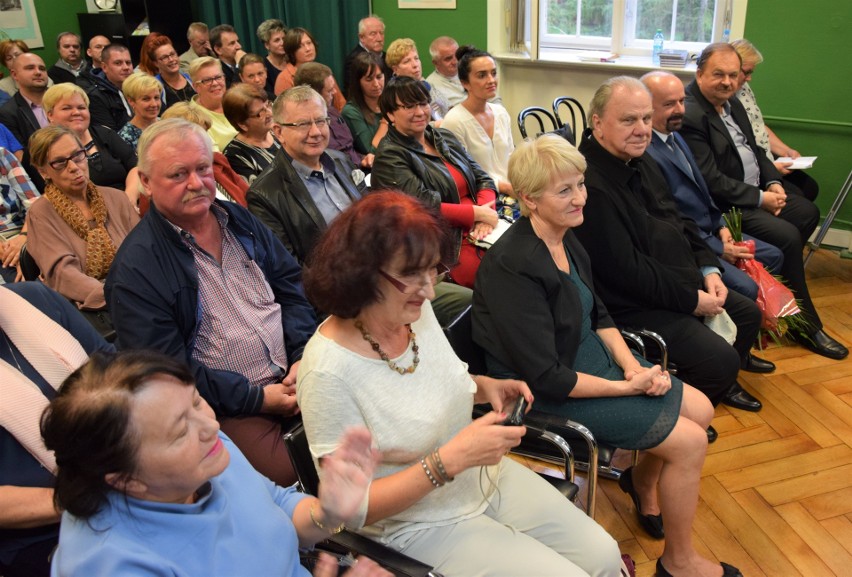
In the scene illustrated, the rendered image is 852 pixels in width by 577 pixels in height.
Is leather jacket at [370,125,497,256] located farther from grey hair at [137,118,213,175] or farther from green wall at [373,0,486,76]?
green wall at [373,0,486,76]

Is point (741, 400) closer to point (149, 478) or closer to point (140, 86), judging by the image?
point (149, 478)

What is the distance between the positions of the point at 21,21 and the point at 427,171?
5.27m

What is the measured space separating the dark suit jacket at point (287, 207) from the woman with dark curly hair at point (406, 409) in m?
1.09

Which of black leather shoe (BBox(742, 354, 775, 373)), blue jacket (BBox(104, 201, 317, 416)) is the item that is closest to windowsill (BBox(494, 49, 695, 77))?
black leather shoe (BBox(742, 354, 775, 373))

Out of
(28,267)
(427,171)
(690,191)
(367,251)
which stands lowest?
(28,267)

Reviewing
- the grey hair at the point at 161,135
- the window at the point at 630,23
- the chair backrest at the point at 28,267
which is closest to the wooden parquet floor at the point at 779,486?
the grey hair at the point at 161,135

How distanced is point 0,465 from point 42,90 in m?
3.88

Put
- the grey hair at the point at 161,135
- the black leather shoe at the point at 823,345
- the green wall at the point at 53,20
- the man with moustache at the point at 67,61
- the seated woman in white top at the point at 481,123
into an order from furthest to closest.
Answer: the green wall at the point at 53,20, the man with moustache at the point at 67,61, the seated woman in white top at the point at 481,123, the black leather shoe at the point at 823,345, the grey hair at the point at 161,135

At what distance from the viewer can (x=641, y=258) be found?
2.47 metres

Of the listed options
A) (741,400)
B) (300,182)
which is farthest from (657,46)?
(300,182)

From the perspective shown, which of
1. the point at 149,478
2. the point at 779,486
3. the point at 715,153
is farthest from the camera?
the point at 715,153

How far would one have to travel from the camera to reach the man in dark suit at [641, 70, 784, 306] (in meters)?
3.03

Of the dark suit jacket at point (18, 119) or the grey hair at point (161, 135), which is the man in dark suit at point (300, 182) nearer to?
the grey hair at point (161, 135)

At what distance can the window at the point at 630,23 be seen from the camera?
17.1 ft
